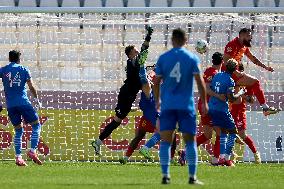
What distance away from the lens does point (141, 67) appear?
16547 millimetres

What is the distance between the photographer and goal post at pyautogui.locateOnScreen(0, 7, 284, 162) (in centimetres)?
2105

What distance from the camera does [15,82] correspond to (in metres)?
16.5

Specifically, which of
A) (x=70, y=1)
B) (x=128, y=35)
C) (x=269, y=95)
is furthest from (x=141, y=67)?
(x=128, y=35)

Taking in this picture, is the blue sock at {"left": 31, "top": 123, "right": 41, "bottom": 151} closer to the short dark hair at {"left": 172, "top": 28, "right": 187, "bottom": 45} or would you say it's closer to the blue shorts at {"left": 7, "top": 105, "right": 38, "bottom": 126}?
the blue shorts at {"left": 7, "top": 105, "right": 38, "bottom": 126}

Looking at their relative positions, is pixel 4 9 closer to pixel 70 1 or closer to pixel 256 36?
pixel 70 1

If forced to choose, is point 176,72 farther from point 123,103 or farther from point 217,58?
point 123,103

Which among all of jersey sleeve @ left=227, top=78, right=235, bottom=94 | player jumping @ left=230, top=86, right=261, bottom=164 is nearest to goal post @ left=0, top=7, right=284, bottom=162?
player jumping @ left=230, top=86, right=261, bottom=164

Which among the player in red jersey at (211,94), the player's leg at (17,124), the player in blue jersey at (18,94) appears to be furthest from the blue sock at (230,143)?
the player's leg at (17,124)

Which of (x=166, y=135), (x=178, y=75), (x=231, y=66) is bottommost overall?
(x=166, y=135)

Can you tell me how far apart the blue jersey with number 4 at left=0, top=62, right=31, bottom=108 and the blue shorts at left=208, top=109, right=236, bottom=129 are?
11.0 ft

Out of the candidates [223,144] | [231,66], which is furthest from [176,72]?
[223,144]

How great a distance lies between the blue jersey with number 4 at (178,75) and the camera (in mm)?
11523

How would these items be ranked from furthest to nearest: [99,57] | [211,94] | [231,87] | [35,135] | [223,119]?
[99,57], [35,135], [223,119], [211,94], [231,87]

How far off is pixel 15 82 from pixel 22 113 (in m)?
0.62
